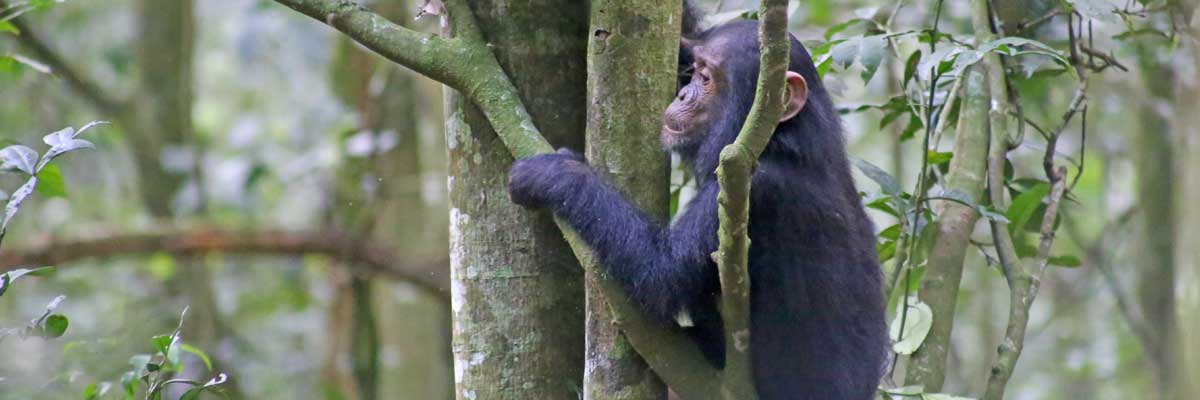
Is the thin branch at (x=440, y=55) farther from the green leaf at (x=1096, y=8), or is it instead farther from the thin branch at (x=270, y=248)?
the thin branch at (x=270, y=248)

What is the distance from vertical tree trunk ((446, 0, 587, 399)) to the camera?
3.17 metres

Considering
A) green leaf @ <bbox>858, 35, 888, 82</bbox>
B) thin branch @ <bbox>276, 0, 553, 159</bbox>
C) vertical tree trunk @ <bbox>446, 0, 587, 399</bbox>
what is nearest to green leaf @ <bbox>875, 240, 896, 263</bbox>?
green leaf @ <bbox>858, 35, 888, 82</bbox>

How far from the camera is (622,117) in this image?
2.94 metres

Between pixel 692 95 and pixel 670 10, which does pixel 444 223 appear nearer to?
pixel 692 95

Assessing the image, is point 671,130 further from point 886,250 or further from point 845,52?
point 886,250

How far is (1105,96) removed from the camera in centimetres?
881

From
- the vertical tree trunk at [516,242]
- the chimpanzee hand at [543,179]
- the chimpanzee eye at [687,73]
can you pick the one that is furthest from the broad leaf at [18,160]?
the chimpanzee eye at [687,73]

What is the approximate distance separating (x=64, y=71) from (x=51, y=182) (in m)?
4.61

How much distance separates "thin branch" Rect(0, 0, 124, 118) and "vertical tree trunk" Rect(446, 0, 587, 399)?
3959mm

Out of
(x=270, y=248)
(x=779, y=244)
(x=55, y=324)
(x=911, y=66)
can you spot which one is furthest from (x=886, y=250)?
(x=270, y=248)

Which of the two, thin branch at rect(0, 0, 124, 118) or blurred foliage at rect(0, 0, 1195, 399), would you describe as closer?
blurred foliage at rect(0, 0, 1195, 399)

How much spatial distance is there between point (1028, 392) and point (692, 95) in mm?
9763

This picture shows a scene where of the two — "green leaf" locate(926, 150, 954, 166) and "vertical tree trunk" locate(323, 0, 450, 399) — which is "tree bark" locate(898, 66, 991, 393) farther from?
"vertical tree trunk" locate(323, 0, 450, 399)

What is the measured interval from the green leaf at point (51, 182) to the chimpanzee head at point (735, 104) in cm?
176
